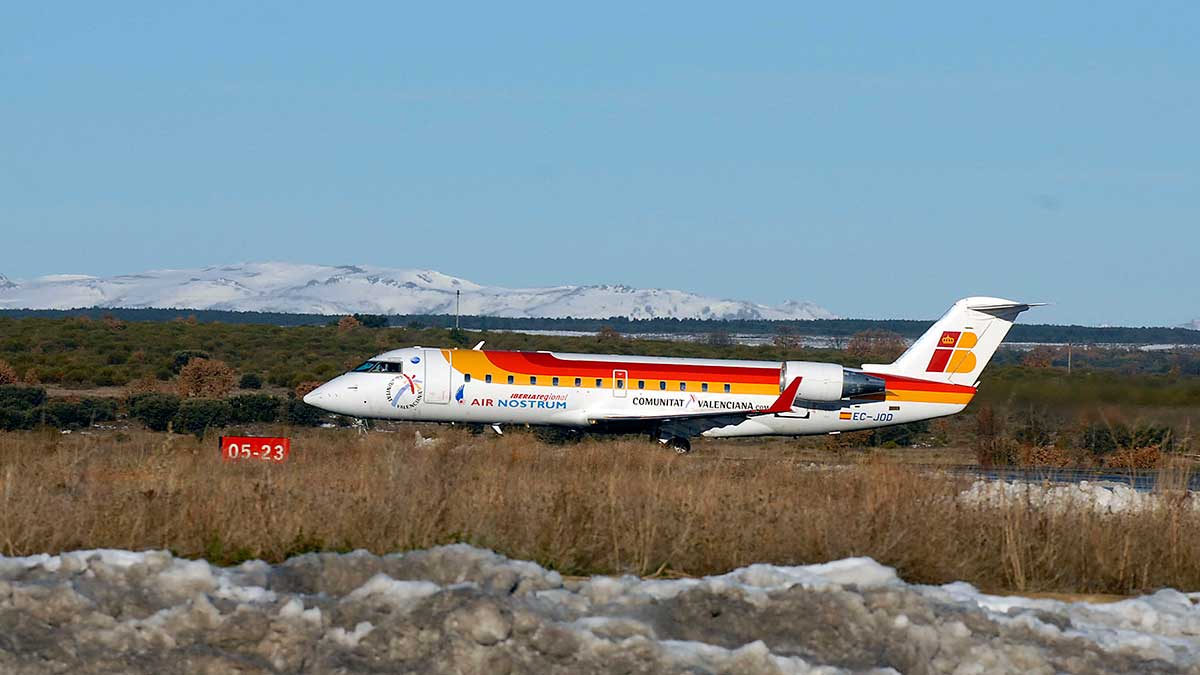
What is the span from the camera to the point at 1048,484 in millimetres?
15164

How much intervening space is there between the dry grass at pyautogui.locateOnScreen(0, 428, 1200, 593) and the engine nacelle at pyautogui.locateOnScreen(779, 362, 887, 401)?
20.3 m

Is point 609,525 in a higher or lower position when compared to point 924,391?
lower

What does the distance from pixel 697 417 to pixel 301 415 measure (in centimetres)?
1471

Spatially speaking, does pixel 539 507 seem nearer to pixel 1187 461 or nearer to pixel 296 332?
pixel 1187 461

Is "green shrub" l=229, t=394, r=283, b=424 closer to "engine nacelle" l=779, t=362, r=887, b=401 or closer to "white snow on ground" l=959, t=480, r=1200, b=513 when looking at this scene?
"engine nacelle" l=779, t=362, r=887, b=401

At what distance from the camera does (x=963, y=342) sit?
1452 inches

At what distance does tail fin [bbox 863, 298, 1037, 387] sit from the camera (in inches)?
1449

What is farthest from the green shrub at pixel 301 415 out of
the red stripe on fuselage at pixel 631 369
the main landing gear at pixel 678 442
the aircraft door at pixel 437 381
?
the main landing gear at pixel 678 442

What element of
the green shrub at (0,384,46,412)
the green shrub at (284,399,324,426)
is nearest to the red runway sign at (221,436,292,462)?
the green shrub at (284,399,324,426)

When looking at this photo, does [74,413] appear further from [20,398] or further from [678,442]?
[678,442]

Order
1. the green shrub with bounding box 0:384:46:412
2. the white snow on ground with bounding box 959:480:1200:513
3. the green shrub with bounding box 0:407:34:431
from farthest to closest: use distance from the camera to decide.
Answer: the green shrub with bounding box 0:384:46:412, the green shrub with bounding box 0:407:34:431, the white snow on ground with bounding box 959:480:1200:513

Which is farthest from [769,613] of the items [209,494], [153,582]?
[209,494]

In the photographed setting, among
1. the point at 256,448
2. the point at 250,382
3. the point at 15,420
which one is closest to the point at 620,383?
the point at 256,448

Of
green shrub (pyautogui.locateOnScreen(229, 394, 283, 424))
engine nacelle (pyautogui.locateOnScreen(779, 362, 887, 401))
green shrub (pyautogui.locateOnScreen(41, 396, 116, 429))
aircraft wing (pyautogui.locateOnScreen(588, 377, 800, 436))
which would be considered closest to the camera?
aircraft wing (pyautogui.locateOnScreen(588, 377, 800, 436))
